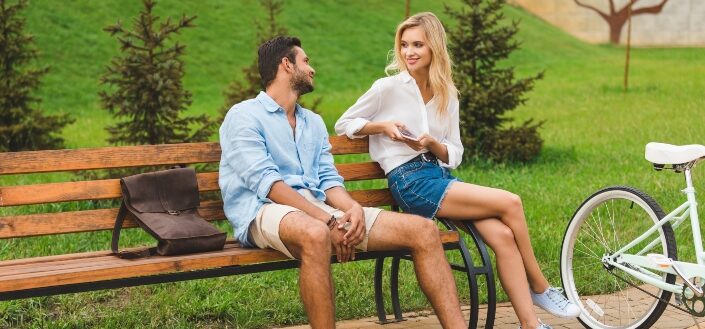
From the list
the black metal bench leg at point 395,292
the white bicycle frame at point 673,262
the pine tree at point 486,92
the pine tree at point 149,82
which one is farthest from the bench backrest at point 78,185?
the pine tree at point 486,92

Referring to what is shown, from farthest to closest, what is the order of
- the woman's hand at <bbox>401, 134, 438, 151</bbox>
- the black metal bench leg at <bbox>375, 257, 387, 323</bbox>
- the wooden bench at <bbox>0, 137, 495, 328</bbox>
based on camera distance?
1. the black metal bench leg at <bbox>375, 257, 387, 323</bbox>
2. the woman's hand at <bbox>401, 134, 438, 151</bbox>
3. the wooden bench at <bbox>0, 137, 495, 328</bbox>

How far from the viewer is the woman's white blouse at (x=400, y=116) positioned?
532 centimetres

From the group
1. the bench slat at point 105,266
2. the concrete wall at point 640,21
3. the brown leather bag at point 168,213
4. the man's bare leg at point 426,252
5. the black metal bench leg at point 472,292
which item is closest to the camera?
the bench slat at point 105,266

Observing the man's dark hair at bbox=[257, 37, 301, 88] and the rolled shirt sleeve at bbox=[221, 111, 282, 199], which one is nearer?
the rolled shirt sleeve at bbox=[221, 111, 282, 199]

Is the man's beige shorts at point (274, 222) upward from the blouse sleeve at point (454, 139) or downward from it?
downward

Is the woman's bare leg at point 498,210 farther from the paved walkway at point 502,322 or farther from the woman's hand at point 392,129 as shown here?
the paved walkway at point 502,322

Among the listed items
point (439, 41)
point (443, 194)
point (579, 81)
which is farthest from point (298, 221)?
point (579, 81)

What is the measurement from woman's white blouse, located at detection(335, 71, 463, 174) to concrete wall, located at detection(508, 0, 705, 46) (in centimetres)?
2798

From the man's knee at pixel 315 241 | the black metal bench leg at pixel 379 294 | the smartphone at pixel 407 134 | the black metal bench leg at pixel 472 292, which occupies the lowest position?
the black metal bench leg at pixel 379 294

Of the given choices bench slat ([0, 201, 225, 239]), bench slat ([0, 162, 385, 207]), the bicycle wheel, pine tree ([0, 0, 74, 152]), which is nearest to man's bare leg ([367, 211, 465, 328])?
bench slat ([0, 162, 385, 207])

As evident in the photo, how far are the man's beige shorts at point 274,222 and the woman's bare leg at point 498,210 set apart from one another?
19.6 inches

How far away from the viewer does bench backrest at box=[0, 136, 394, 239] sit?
4.68 m

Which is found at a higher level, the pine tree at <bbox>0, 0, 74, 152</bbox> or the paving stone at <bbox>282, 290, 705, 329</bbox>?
the pine tree at <bbox>0, 0, 74, 152</bbox>

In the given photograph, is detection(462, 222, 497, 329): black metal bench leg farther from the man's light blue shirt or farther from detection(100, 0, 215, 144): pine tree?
detection(100, 0, 215, 144): pine tree
